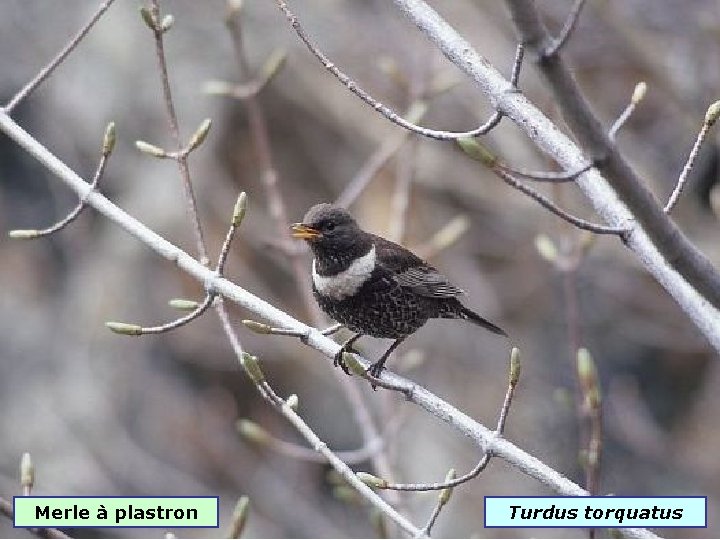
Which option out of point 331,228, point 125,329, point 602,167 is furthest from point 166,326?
point 602,167

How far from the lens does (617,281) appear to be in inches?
277

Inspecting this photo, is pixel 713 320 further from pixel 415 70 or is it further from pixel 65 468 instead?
pixel 65 468

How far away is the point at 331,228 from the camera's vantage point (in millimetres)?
3777

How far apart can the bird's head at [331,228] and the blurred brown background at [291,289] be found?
8.68 feet

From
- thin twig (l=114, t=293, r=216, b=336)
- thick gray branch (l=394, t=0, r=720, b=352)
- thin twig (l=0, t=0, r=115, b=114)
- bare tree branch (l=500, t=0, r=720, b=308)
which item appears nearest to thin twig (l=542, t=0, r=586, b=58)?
bare tree branch (l=500, t=0, r=720, b=308)

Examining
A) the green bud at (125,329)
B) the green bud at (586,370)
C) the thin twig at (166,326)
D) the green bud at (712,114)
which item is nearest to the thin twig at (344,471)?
the thin twig at (166,326)

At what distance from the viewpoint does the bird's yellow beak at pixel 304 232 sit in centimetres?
363

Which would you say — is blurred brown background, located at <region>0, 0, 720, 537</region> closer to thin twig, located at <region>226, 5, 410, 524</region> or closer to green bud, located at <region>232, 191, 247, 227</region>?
thin twig, located at <region>226, 5, 410, 524</region>

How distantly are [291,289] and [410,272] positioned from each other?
446 centimetres

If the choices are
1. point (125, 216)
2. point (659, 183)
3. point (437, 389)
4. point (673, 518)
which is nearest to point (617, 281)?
point (659, 183)

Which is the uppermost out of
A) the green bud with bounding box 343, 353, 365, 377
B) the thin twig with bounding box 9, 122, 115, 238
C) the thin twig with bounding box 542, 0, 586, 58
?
the thin twig with bounding box 9, 122, 115, 238

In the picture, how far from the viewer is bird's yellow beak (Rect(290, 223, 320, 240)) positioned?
3635mm

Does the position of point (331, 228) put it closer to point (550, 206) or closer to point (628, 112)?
point (628, 112)

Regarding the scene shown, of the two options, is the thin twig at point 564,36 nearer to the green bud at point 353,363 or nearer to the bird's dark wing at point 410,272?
the green bud at point 353,363
